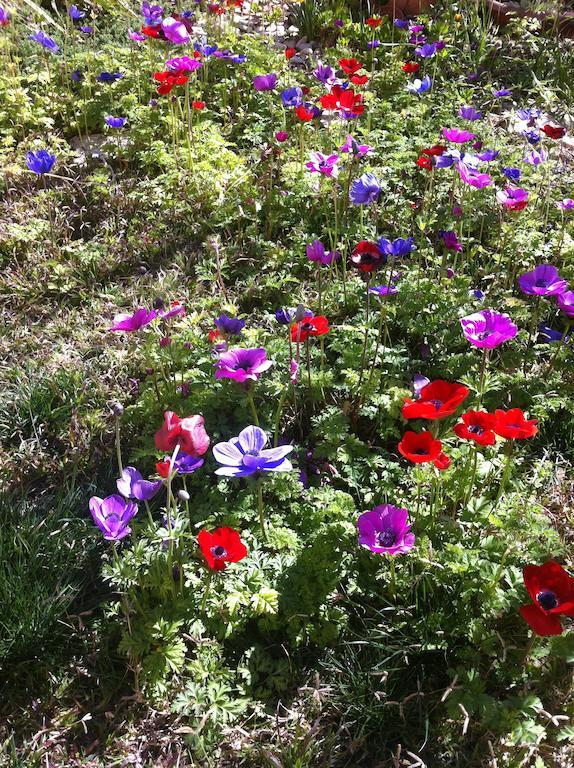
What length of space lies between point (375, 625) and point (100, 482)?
0.96m

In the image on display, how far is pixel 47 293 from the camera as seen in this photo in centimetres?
291

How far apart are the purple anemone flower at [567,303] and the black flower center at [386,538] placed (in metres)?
0.97

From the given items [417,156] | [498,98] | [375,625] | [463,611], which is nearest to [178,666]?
[375,625]

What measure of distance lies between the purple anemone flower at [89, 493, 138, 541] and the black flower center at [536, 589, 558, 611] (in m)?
0.90

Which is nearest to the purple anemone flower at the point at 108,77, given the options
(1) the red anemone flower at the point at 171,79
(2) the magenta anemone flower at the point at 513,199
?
(1) the red anemone flower at the point at 171,79

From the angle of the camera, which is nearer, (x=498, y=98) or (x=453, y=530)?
(x=453, y=530)

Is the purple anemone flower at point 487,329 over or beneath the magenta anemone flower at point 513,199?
beneath

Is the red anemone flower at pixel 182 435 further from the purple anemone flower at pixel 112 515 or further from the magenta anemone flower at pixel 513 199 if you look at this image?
the magenta anemone flower at pixel 513 199

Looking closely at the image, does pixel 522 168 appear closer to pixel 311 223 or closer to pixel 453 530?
pixel 311 223

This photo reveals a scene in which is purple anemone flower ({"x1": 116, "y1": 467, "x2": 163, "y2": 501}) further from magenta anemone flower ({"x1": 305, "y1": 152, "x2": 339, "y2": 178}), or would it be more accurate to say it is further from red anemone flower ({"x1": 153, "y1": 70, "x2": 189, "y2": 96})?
red anemone flower ({"x1": 153, "y1": 70, "x2": 189, "y2": 96})

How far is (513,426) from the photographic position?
1.52 metres

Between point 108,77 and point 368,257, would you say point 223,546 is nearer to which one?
point 368,257

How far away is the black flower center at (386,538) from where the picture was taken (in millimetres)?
1622

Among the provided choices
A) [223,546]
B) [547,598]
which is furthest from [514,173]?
[223,546]
